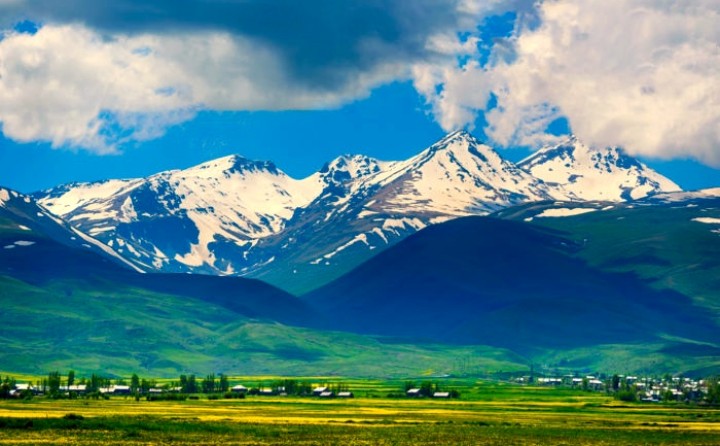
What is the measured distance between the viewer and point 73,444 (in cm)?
19925

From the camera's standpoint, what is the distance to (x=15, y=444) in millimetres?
195625

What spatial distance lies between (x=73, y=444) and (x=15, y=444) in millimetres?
8428
